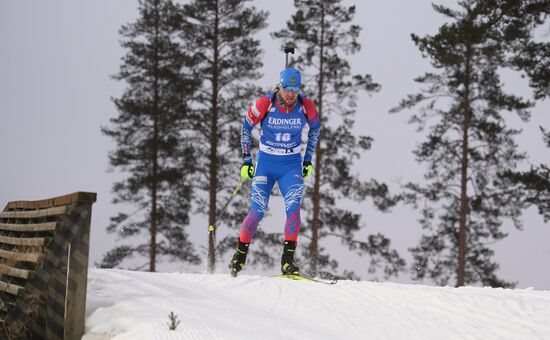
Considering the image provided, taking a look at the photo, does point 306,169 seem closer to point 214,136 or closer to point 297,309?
point 297,309

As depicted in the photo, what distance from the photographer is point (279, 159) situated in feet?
29.8

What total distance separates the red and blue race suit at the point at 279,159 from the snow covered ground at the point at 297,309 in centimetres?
110

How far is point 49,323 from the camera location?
5340mm

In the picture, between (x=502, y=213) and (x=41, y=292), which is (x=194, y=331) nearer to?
(x=41, y=292)

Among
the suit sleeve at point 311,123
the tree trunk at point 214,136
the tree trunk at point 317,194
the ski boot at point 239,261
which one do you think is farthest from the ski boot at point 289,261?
the tree trunk at point 317,194

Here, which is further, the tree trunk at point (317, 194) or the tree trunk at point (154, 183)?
the tree trunk at point (154, 183)

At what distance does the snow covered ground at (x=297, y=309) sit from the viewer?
5.34m

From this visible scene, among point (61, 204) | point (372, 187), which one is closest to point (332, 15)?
point (372, 187)

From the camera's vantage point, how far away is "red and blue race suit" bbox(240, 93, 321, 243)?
9.00m

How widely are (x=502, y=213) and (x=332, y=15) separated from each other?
8.98 metres

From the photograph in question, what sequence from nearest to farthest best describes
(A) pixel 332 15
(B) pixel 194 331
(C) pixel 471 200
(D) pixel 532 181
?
(B) pixel 194 331
(D) pixel 532 181
(C) pixel 471 200
(A) pixel 332 15

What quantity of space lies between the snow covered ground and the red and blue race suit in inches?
43.3

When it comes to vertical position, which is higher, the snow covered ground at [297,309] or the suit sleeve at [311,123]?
the suit sleeve at [311,123]

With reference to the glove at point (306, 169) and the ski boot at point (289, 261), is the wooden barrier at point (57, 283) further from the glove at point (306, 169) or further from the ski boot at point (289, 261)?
the glove at point (306, 169)
